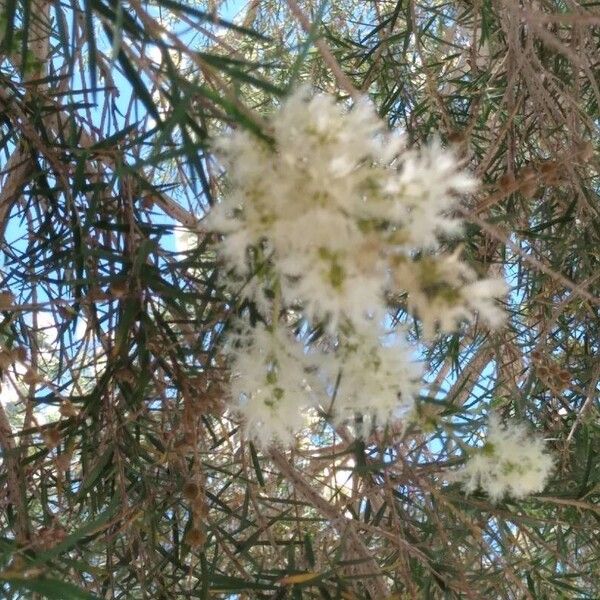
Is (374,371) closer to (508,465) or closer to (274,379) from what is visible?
(274,379)

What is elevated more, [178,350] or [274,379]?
[178,350]

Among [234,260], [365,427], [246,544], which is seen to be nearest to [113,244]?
[246,544]

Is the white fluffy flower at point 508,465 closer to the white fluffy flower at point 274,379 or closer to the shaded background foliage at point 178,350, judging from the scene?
the shaded background foliage at point 178,350

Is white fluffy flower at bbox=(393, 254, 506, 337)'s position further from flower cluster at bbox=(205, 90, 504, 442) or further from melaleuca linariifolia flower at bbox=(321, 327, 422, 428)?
melaleuca linariifolia flower at bbox=(321, 327, 422, 428)

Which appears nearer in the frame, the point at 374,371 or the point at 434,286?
the point at 434,286

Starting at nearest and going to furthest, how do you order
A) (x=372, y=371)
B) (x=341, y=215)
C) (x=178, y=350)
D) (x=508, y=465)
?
1. (x=341, y=215)
2. (x=372, y=371)
3. (x=508, y=465)
4. (x=178, y=350)

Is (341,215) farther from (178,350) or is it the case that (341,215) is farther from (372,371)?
(178,350)

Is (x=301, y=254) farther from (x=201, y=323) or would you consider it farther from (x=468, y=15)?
(x=468, y=15)

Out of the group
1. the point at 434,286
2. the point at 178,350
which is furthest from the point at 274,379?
the point at 178,350

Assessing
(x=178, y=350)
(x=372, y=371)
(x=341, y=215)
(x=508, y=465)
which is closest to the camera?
(x=341, y=215)
